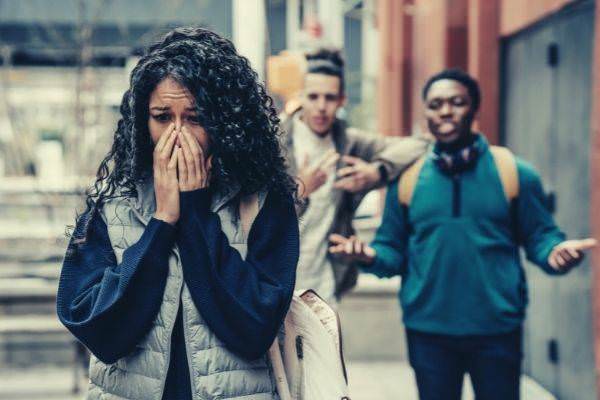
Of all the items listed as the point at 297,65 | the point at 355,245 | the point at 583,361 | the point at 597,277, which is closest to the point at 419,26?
the point at 297,65

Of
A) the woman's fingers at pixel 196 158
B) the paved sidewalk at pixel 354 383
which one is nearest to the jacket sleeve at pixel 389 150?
the woman's fingers at pixel 196 158

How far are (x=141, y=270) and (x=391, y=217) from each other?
2330mm

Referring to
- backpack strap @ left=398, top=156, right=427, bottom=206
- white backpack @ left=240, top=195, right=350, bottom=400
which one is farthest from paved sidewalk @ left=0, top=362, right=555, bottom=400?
white backpack @ left=240, top=195, right=350, bottom=400

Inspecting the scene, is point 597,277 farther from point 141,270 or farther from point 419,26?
point 419,26

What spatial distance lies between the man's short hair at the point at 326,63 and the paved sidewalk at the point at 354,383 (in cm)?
280

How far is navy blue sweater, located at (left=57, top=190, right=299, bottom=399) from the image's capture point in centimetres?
278

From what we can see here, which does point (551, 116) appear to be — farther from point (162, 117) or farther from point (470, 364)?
point (162, 117)

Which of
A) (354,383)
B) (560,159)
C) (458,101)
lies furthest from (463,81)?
(354,383)

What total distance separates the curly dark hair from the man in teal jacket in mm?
1761

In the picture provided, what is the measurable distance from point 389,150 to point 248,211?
2404 millimetres

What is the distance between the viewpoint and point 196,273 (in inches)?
110

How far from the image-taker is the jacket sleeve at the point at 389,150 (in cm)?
511

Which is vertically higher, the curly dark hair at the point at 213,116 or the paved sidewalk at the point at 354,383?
the curly dark hair at the point at 213,116

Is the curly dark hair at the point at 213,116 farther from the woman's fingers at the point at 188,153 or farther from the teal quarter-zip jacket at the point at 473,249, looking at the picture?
the teal quarter-zip jacket at the point at 473,249
